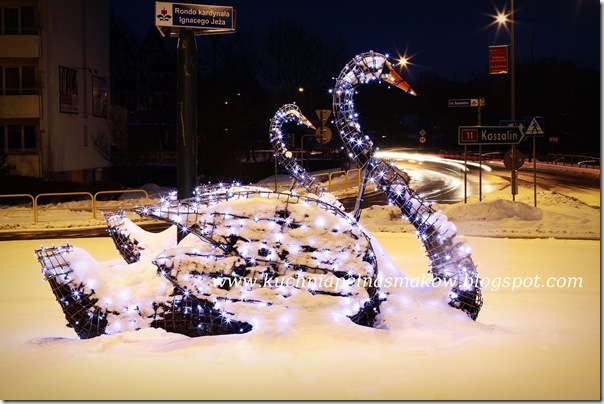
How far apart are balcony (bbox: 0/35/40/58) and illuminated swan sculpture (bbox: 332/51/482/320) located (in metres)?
27.7

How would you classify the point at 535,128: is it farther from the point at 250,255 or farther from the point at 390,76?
the point at 250,255

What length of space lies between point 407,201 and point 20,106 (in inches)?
1149

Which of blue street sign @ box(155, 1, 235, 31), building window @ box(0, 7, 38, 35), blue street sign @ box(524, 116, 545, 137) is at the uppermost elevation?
building window @ box(0, 7, 38, 35)

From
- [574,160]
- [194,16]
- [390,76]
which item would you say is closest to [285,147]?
[194,16]

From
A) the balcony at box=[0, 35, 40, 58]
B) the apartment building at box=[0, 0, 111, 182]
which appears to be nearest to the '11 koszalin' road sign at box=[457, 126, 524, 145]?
the apartment building at box=[0, 0, 111, 182]

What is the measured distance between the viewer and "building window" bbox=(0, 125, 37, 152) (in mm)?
33688

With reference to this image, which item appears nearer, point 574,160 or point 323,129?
point 323,129

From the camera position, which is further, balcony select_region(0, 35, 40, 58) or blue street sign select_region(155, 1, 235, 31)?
balcony select_region(0, 35, 40, 58)

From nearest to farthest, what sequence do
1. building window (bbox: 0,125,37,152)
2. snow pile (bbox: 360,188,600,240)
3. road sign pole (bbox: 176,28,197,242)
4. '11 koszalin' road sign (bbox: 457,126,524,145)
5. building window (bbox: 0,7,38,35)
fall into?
road sign pole (bbox: 176,28,197,242) < snow pile (bbox: 360,188,600,240) < '11 koszalin' road sign (bbox: 457,126,524,145) < building window (bbox: 0,7,38,35) < building window (bbox: 0,125,37,152)

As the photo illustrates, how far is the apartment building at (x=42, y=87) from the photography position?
3281 centimetres

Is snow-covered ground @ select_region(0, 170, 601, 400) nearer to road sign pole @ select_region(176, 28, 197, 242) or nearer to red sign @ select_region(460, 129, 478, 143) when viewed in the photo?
road sign pole @ select_region(176, 28, 197, 242)

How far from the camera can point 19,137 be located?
33.7 m

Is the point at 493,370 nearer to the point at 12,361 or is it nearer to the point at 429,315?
the point at 429,315

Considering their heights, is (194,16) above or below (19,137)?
above
